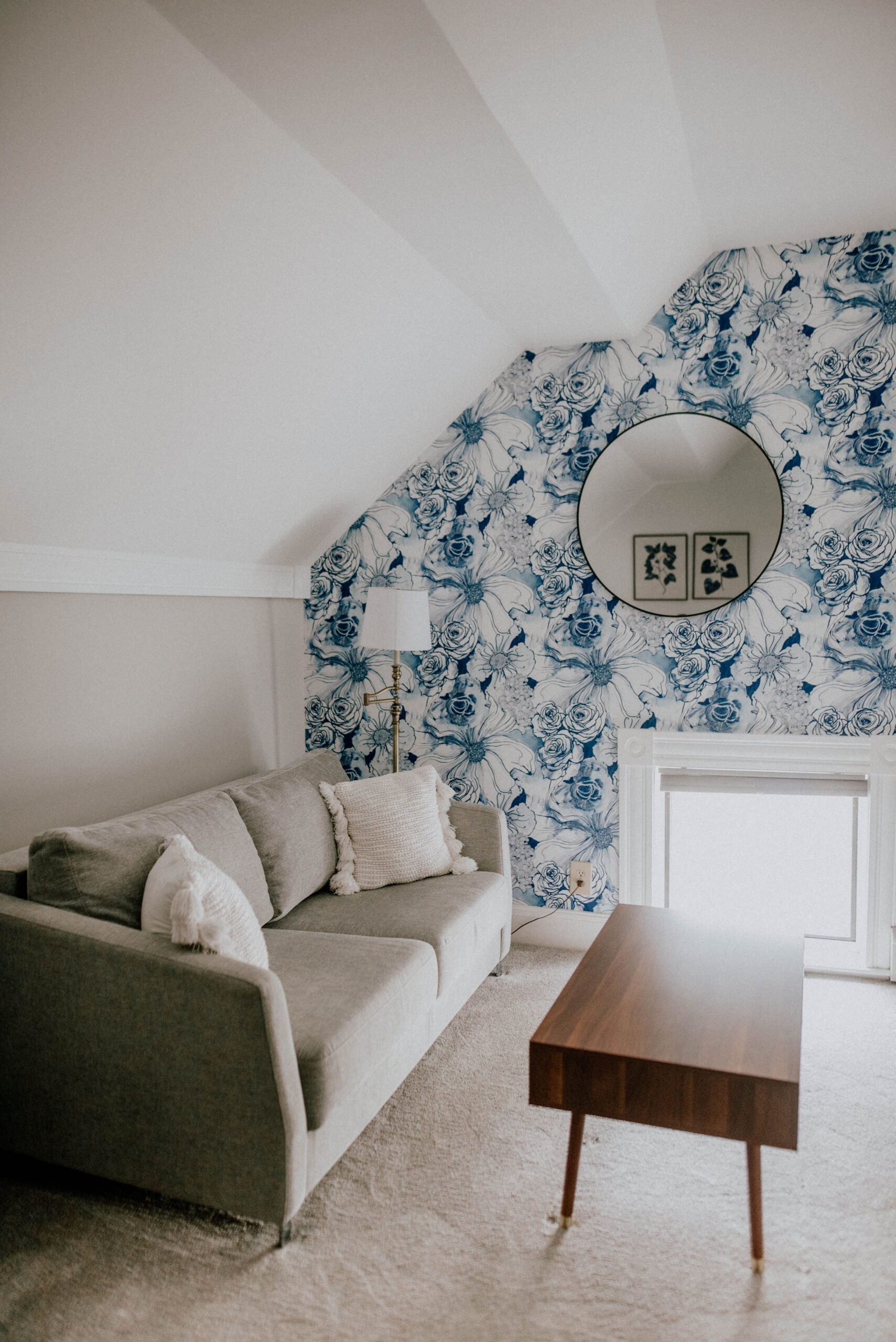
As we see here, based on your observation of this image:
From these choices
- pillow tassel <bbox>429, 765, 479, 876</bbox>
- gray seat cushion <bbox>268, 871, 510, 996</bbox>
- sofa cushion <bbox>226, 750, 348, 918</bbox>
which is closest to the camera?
gray seat cushion <bbox>268, 871, 510, 996</bbox>

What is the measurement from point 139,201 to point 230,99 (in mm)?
259

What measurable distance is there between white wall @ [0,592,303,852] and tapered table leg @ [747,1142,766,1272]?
1931 mm

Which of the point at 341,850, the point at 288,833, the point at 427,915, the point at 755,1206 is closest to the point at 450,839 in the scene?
the point at 341,850

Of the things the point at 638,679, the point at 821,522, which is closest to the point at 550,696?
the point at 638,679

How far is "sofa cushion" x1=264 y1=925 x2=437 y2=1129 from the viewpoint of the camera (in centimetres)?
189

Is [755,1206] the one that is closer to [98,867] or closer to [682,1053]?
[682,1053]

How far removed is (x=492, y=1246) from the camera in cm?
190

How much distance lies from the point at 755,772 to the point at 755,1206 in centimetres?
179

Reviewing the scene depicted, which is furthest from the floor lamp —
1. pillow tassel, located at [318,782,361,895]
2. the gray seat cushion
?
the gray seat cushion

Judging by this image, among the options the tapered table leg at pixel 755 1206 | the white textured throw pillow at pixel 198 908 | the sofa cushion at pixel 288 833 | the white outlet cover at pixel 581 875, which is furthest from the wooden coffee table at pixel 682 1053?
the white outlet cover at pixel 581 875

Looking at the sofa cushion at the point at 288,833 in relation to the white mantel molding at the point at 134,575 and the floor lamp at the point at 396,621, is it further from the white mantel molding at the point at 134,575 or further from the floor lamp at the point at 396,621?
the white mantel molding at the point at 134,575

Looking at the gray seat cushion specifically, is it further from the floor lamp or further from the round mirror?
the round mirror

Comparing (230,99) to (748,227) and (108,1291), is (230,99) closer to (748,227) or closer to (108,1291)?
(748,227)

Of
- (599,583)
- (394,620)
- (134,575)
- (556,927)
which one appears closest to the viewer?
(134,575)
